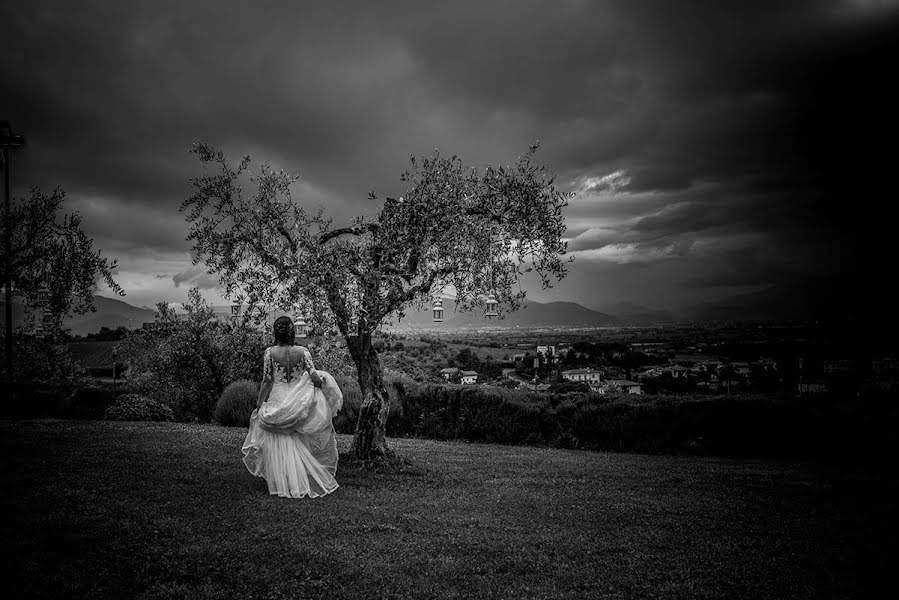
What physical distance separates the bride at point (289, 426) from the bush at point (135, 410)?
14.4 meters

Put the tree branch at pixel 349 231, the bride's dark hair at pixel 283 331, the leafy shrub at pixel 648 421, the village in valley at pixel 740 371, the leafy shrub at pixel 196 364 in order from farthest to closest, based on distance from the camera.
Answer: the leafy shrub at pixel 196 364, the village in valley at pixel 740 371, the leafy shrub at pixel 648 421, the tree branch at pixel 349 231, the bride's dark hair at pixel 283 331

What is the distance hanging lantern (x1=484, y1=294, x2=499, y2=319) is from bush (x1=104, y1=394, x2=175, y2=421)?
16389mm

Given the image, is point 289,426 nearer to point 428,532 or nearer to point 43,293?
point 428,532

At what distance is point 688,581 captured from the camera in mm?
6469

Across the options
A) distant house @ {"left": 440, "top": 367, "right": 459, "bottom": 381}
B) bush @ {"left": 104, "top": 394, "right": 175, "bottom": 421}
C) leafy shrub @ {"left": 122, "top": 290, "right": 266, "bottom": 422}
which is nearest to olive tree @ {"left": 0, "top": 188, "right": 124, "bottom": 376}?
bush @ {"left": 104, "top": 394, "right": 175, "bottom": 421}

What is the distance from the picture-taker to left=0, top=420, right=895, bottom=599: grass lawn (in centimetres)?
606

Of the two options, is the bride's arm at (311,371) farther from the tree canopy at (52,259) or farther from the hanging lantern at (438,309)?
the tree canopy at (52,259)

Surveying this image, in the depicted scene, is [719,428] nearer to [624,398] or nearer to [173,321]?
[624,398]

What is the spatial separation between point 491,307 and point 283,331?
547 centimetres

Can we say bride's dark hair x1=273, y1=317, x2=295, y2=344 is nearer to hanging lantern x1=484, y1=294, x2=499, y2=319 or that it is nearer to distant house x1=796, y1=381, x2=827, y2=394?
hanging lantern x1=484, y1=294, x2=499, y2=319

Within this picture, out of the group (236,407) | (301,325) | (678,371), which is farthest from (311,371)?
(678,371)

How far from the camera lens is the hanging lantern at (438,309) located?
549 inches

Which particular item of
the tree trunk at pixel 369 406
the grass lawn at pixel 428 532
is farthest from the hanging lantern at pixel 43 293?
the tree trunk at pixel 369 406

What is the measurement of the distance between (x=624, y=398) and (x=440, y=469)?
30.8 ft
